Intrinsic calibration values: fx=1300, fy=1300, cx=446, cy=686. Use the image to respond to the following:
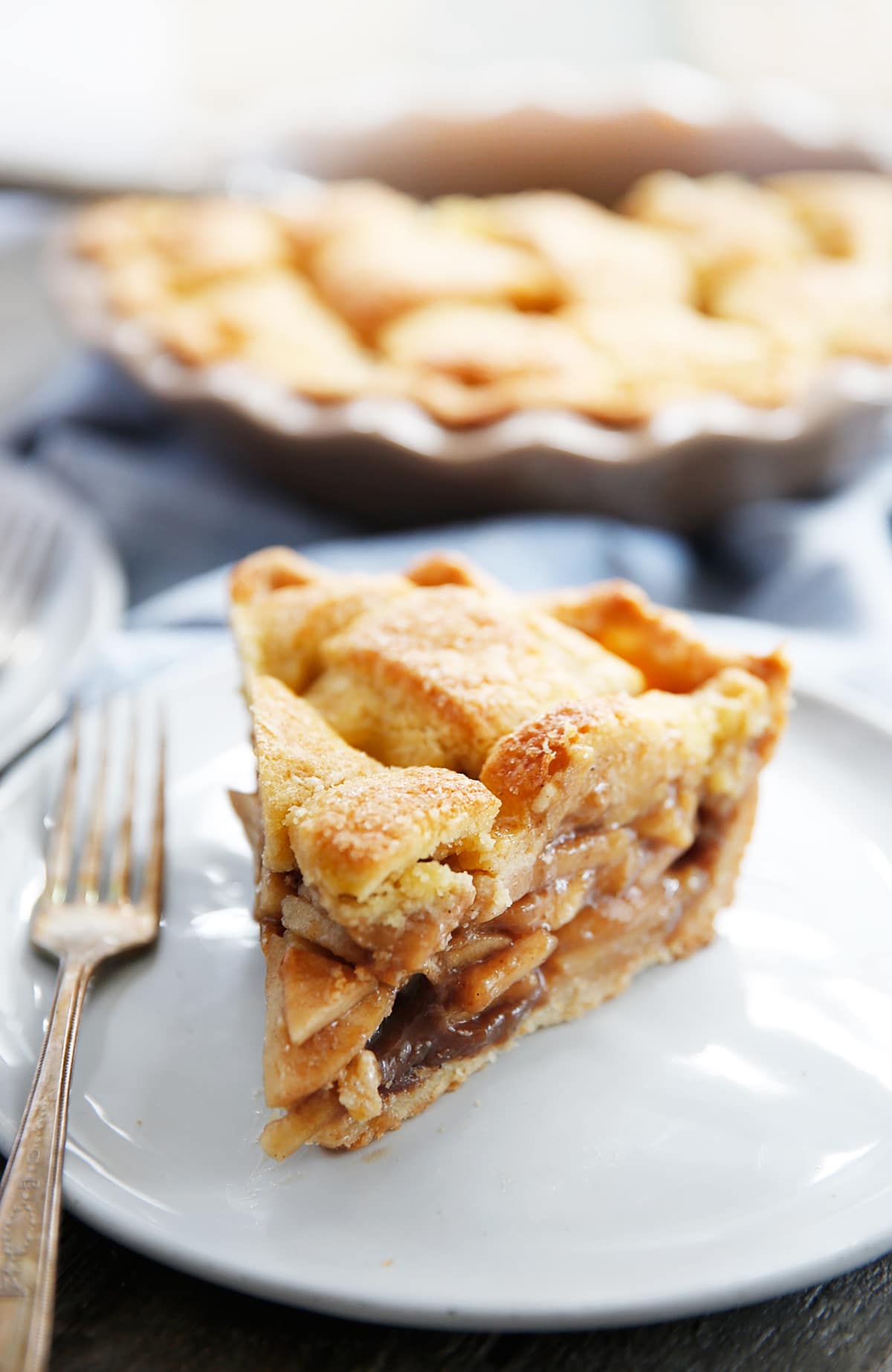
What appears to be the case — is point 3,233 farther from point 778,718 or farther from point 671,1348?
point 671,1348

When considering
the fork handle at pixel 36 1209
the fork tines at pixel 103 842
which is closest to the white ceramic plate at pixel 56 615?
the fork tines at pixel 103 842

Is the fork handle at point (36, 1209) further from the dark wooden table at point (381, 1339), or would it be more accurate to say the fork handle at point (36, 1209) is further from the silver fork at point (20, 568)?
the silver fork at point (20, 568)

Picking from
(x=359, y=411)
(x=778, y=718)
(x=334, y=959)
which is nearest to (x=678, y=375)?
(x=359, y=411)

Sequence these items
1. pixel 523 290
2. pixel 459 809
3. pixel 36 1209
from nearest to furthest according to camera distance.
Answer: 1. pixel 36 1209
2. pixel 459 809
3. pixel 523 290

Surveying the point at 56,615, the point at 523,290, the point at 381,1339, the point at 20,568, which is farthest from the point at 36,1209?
the point at 523,290

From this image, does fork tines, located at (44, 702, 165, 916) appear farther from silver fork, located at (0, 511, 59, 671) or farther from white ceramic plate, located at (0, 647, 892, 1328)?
silver fork, located at (0, 511, 59, 671)

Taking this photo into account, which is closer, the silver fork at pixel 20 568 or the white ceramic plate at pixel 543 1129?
the white ceramic plate at pixel 543 1129

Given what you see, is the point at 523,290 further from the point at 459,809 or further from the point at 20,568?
the point at 459,809
